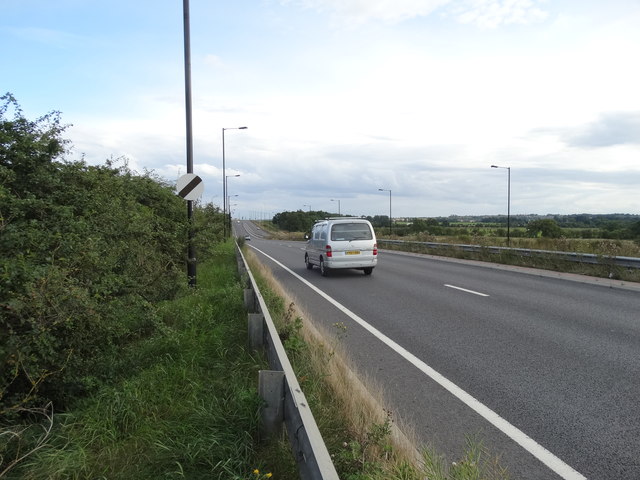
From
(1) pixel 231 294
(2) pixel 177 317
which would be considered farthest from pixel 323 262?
(2) pixel 177 317

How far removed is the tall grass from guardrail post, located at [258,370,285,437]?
0.57 ft

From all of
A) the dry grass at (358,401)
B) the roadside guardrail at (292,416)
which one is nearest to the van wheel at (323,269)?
the dry grass at (358,401)

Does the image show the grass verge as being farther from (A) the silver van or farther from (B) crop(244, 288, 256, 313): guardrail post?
(A) the silver van

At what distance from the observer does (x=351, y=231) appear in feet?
53.1

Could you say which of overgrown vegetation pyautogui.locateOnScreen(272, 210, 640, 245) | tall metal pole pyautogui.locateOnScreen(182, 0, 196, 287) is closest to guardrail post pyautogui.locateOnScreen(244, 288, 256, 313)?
tall metal pole pyautogui.locateOnScreen(182, 0, 196, 287)

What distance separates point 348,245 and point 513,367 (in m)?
10.4

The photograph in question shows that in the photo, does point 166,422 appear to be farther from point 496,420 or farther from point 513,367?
point 513,367

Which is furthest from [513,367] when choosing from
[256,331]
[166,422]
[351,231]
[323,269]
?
[323,269]

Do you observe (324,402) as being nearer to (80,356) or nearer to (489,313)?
(80,356)

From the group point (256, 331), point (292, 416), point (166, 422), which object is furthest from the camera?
point (256, 331)

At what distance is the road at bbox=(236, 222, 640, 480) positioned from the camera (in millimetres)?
3756

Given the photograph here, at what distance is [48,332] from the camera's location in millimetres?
4387

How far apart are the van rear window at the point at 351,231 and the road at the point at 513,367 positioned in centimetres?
413

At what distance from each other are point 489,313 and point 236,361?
5751mm
